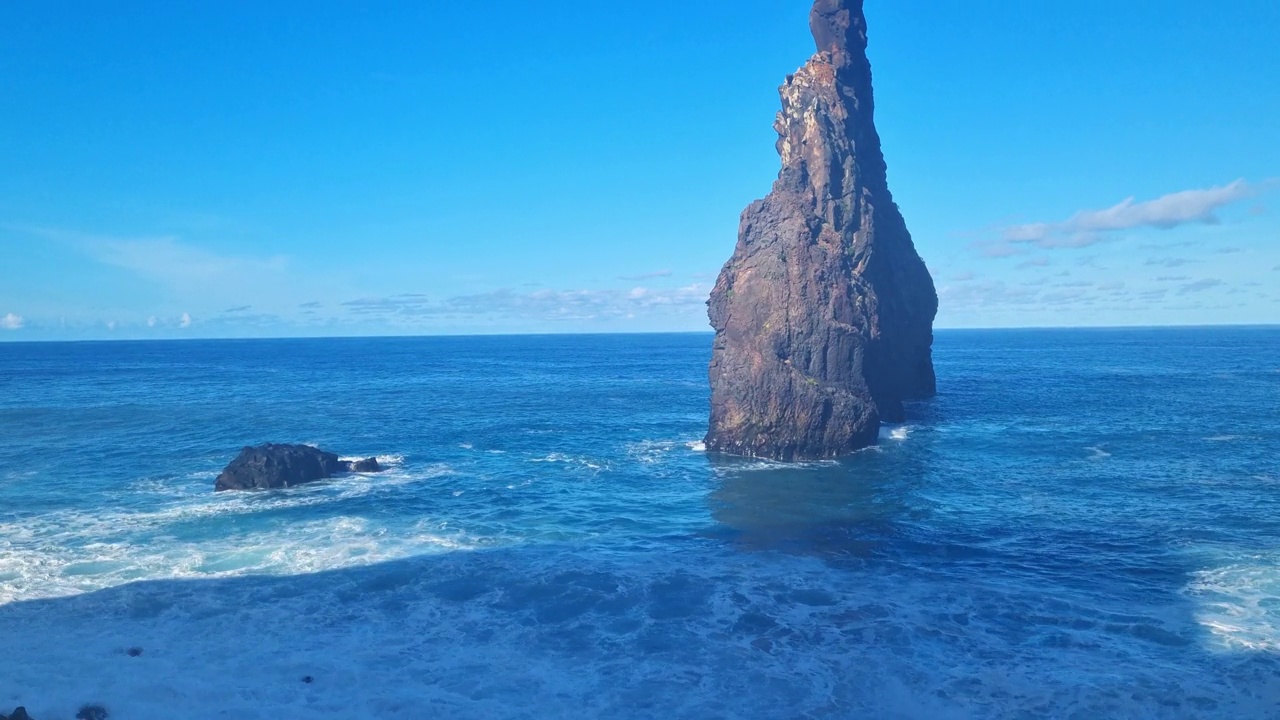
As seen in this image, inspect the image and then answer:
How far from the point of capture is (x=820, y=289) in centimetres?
5925

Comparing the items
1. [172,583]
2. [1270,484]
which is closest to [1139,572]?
[1270,484]

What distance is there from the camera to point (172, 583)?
32.0m

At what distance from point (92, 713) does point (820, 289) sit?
161 ft

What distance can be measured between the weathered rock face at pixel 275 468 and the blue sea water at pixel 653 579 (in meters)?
1.87

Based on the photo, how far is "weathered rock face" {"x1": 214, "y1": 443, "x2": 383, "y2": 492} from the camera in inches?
1870

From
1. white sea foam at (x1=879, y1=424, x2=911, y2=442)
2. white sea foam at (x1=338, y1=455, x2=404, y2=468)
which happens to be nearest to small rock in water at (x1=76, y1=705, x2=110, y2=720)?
white sea foam at (x1=338, y1=455, x2=404, y2=468)

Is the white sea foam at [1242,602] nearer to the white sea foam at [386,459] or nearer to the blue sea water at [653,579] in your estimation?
the blue sea water at [653,579]

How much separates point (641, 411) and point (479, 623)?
171ft

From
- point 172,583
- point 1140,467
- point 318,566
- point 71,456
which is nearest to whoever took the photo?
point 172,583

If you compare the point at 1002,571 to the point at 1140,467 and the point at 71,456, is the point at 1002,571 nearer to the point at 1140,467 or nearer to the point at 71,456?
the point at 1140,467

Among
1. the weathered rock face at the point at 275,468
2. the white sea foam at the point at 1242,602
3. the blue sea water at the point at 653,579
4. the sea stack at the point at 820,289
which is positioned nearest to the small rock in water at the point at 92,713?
the blue sea water at the point at 653,579

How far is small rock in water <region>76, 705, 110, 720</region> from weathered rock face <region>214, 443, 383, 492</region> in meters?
25.1

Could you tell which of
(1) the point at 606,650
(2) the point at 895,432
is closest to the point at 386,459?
(1) the point at 606,650

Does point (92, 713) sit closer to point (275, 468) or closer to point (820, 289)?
point (275, 468)
